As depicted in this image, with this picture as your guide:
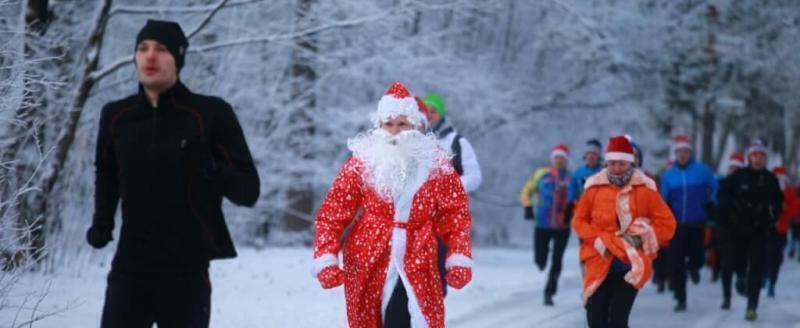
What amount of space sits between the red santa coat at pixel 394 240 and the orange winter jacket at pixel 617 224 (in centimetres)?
263

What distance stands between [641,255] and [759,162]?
5.33 m

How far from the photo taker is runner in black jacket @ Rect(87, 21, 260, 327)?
4.80m

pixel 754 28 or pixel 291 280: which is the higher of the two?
pixel 754 28

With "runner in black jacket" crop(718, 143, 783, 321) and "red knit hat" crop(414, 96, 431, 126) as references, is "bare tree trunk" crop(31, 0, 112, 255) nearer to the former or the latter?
"red knit hat" crop(414, 96, 431, 126)

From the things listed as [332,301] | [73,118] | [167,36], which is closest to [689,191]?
[332,301]

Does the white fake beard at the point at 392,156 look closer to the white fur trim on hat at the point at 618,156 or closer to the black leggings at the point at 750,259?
the white fur trim on hat at the point at 618,156

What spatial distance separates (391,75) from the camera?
19.2 metres

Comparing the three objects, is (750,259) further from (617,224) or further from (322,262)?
(322,262)

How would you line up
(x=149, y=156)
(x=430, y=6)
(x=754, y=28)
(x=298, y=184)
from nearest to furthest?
(x=149, y=156) → (x=430, y=6) → (x=298, y=184) → (x=754, y=28)

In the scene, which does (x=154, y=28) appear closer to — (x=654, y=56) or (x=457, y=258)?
(x=457, y=258)

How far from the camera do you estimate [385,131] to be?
6.34 metres

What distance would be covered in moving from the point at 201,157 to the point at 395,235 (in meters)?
1.38

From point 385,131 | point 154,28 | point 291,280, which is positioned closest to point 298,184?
point 291,280

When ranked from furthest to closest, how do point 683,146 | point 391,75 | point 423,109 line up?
point 391,75 < point 683,146 < point 423,109
